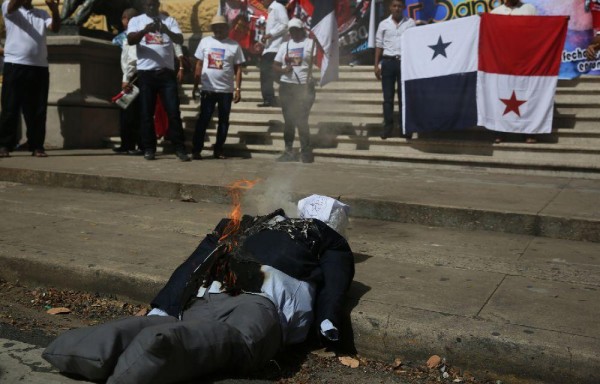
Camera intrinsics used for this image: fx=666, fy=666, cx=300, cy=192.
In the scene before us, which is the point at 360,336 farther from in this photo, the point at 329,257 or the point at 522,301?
the point at 522,301

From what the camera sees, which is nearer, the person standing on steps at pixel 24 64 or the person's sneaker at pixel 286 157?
the person standing on steps at pixel 24 64

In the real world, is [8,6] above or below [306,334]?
above

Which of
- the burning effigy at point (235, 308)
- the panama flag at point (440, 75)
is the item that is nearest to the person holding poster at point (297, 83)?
the panama flag at point (440, 75)

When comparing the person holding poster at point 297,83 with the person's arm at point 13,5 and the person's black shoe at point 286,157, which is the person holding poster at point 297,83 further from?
the person's arm at point 13,5

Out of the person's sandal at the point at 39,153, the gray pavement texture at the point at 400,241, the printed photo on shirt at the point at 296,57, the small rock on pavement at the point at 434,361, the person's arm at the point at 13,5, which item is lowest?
the small rock on pavement at the point at 434,361

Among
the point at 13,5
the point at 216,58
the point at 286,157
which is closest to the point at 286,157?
the point at 286,157

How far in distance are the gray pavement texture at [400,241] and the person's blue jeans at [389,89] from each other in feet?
2.77

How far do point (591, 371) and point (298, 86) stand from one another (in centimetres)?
608

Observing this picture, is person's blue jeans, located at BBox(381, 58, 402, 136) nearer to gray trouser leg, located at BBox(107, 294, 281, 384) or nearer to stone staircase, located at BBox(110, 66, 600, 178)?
stone staircase, located at BBox(110, 66, 600, 178)

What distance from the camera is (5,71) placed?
27.1 ft

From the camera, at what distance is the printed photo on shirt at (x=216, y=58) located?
8469 millimetres

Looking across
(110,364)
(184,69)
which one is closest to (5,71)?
(184,69)

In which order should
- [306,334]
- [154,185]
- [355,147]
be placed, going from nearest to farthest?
[306,334] < [154,185] < [355,147]

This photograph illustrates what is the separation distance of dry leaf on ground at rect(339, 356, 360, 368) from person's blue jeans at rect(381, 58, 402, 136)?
225 inches
